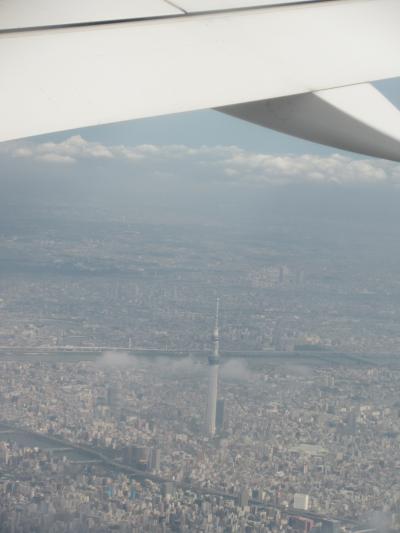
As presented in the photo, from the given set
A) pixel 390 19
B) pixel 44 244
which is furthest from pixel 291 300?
pixel 390 19

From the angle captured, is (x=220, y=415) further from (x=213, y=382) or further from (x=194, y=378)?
(x=194, y=378)

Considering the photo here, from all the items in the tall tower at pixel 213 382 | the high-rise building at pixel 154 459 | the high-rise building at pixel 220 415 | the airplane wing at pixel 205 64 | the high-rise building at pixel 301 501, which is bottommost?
the high-rise building at pixel 301 501

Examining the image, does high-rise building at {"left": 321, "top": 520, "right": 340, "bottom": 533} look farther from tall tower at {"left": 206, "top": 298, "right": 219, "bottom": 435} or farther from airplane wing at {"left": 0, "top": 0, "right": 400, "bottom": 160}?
airplane wing at {"left": 0, "top": 0, "right": 400, "bottom": 160}

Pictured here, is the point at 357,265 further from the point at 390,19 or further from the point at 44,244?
the point at 390,19

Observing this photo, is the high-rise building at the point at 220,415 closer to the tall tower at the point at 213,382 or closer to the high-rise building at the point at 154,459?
the tall tower at the point at 213,382

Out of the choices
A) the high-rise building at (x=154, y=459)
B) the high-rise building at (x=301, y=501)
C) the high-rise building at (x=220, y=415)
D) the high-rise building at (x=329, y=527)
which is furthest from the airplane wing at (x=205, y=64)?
the high-rise building at (x=220, y=415)
